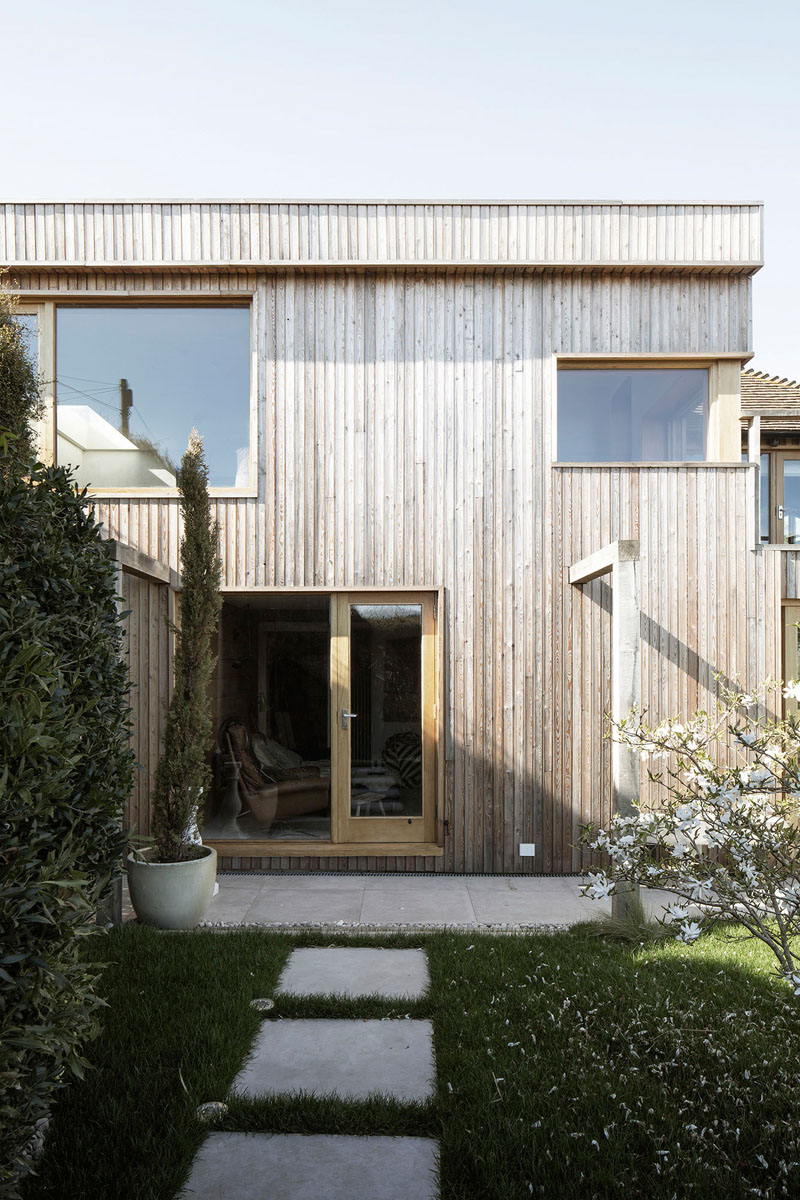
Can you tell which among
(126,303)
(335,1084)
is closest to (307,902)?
(335,1084)

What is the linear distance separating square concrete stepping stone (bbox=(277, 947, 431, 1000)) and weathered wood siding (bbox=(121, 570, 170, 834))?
228cm

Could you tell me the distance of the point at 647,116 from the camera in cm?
660

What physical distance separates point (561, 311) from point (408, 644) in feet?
10.00

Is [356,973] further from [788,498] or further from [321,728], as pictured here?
[788,498]

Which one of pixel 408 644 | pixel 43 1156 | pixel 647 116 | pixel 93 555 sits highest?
pixel 647 116

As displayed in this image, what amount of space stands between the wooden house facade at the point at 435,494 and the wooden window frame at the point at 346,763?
0.07 ft

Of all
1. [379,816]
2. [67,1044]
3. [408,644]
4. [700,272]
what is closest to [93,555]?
[67,1044]

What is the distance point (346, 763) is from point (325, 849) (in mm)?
703

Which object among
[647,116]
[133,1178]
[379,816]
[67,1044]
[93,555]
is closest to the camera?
[67,1044]

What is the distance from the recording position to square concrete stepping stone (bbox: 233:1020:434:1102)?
270 cm

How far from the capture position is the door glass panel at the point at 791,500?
773 centimetres

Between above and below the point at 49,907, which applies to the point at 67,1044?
below

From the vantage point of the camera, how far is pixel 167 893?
174 inches

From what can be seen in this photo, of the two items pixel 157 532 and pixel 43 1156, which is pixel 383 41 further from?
pixel 43 1156
